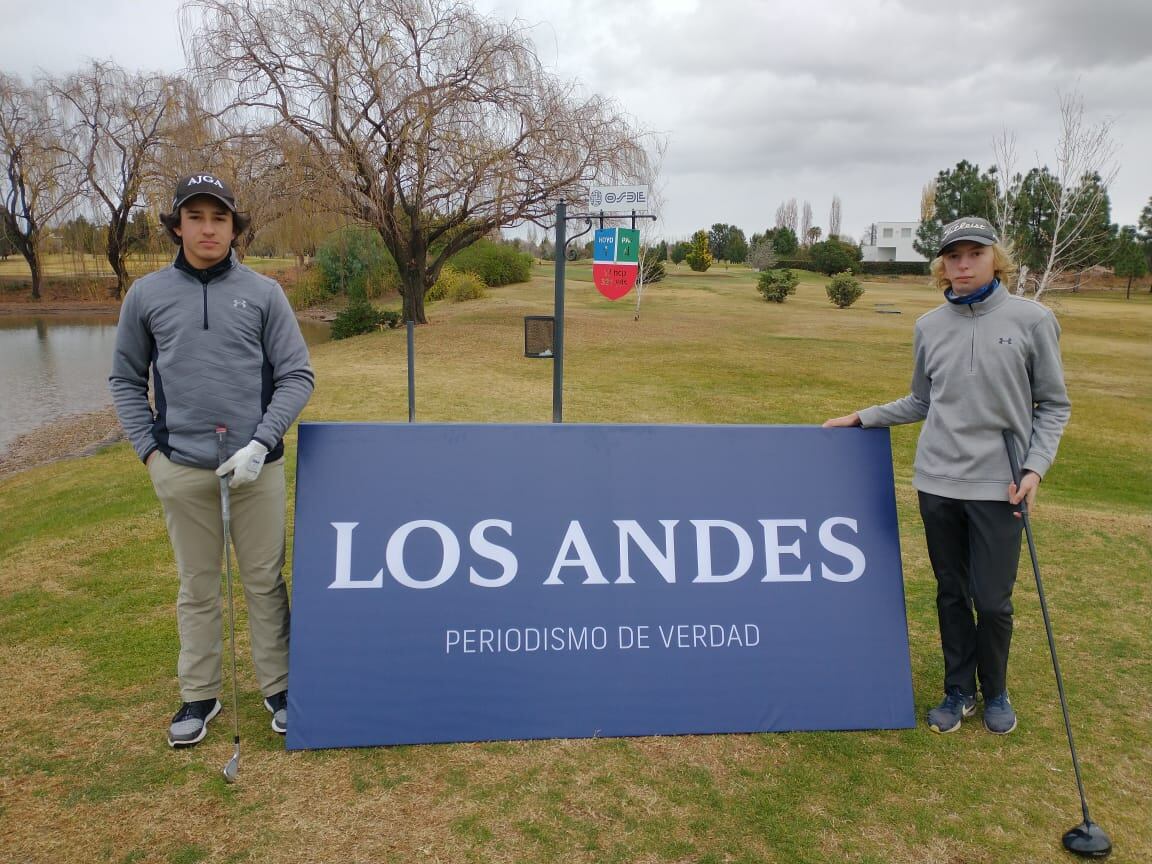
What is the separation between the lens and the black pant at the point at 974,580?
2883mm

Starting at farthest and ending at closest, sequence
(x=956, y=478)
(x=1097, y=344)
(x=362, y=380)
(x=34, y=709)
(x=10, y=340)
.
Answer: (x=1097, y=344) < (x=10, y=340) < (x=362, y=380) < (x=34, y=709) < (x=956, y=478)

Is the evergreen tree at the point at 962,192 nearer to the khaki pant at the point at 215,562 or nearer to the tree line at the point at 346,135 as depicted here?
the tree line at the point at 346,135

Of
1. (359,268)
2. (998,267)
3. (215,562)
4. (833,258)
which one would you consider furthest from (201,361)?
(833,258)

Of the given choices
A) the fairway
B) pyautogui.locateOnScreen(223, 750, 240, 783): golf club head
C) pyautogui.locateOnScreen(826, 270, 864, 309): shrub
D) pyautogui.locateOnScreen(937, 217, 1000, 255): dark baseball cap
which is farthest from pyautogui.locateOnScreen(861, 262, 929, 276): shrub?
pyautogui.locateOnScreen(223, 750, 240, 783): golf club head

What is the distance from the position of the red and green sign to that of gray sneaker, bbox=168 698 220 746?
5604 millimetres

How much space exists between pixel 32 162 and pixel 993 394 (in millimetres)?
28174

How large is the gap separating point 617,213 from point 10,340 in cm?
2311

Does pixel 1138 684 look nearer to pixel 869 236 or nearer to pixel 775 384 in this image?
pixel 775 384

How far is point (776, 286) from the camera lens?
127 ft

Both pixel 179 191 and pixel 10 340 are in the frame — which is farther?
pixel 10 340

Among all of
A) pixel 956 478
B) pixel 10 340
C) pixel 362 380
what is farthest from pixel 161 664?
pixel 10 340

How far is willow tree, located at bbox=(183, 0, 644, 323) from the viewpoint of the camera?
20.3 metres

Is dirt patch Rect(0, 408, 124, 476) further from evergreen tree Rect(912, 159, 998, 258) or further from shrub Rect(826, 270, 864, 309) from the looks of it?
evergreen tree Rect(912, 159, 998, 258)

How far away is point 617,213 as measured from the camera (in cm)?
715
